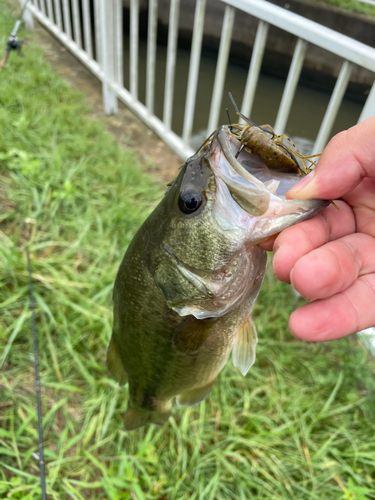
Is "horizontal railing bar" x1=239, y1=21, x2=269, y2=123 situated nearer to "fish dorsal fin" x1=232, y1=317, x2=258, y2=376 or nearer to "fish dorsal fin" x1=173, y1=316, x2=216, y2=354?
"fish dorsal fin" x1=232, y1=317, x2=258, y2=376

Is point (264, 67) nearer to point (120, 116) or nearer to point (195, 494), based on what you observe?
point (120, 116)

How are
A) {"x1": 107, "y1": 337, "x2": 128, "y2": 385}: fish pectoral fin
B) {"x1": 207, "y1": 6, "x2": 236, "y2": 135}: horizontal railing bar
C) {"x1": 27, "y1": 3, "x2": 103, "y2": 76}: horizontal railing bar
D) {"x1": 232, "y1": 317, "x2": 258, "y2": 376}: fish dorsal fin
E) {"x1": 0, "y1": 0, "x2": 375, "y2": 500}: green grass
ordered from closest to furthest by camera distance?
{"x1": 232, "y1": 317, "x2": 258, "y2": 376}: fish dorsal fin → {"x1": 107, "y1": 337, "x2": 128, "y2": 385}: fish pectoral fin → {"x1": 0, "y1": 0, "x2": 375, "y2": 500}: green grass → {"x1": 207, "y1": 6, "x2": 236, "y2": 135}: horizontal railing bar → {"x1": 27, "y1": 3, "x2": 103, "y2": 76}: horizontal railing bar

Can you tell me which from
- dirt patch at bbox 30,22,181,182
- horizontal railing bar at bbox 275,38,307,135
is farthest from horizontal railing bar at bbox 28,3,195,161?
horizontal railing bar at bbox 275,38,307,135

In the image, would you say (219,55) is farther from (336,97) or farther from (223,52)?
(336,97)

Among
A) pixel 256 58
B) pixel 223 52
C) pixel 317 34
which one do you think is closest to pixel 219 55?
pixel 223 52

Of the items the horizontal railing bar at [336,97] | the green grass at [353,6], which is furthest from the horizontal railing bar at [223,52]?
the green grass at [353,6]

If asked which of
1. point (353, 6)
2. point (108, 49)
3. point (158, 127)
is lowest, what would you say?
point (158, 127)

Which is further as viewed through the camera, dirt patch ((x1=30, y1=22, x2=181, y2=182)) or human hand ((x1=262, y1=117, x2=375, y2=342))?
dirt patch ((x1=30, y1=22, x2=181, y2=182))
